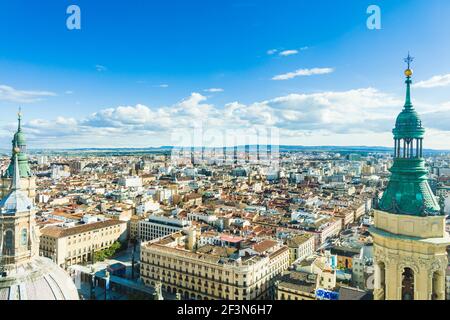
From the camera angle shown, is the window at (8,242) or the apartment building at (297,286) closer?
the window at (8,242)

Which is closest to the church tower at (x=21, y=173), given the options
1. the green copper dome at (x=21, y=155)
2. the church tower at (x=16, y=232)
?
the green copper dome at (x=21, y=155)

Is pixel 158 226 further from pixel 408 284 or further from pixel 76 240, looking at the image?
pixel 408 284

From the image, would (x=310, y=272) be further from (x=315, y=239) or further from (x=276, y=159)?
(x=276, y=159)

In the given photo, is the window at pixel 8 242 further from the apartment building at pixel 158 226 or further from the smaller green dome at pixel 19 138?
the apartment building at pixel 158 226

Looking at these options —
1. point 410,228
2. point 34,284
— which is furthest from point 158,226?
point 410,228

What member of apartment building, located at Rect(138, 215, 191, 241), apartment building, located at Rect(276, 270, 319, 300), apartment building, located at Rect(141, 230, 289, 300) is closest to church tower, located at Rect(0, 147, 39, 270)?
apartment building, located at Rect(141, 230, 289, 300)

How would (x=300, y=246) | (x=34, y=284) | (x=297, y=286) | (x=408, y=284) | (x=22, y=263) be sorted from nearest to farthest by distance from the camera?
(x=408, y=284), (x=34, y=284), (x=22, y=263), (x=297, y=286), (x=300, y=246)
